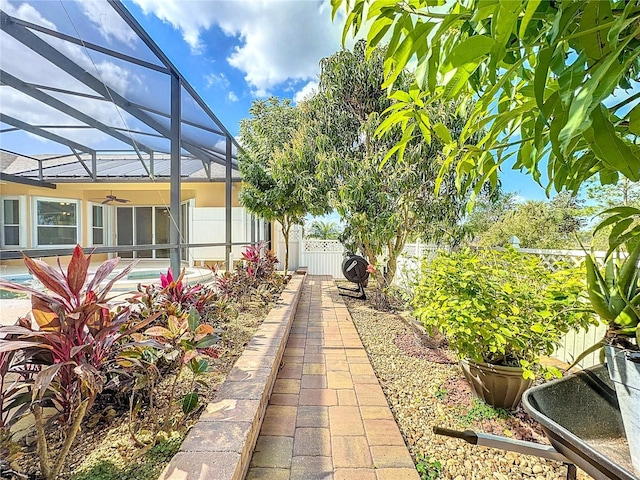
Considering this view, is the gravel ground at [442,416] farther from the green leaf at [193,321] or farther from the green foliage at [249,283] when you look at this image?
the green foliage at [249,283]

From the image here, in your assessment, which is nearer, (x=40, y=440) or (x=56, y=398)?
(x=40, y=440)

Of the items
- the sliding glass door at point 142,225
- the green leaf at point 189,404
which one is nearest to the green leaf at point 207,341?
the green leaf at point 189,404

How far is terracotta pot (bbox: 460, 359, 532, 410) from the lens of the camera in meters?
2.24

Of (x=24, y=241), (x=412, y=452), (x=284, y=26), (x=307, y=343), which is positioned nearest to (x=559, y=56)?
(x=412, y=452)

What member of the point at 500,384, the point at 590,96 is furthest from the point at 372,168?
the point at 590,96

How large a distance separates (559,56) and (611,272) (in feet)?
1.78

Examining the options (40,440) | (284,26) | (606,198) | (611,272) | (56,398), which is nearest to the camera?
(611,272)

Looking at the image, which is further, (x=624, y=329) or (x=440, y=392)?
(x=440, y=392)

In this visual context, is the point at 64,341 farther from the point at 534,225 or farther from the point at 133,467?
the point at 534,225

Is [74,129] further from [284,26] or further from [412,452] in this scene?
[412,452]

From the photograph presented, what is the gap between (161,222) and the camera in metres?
10.9

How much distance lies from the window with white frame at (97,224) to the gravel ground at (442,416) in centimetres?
916

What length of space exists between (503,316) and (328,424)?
1.41m

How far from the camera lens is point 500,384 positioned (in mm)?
2275
